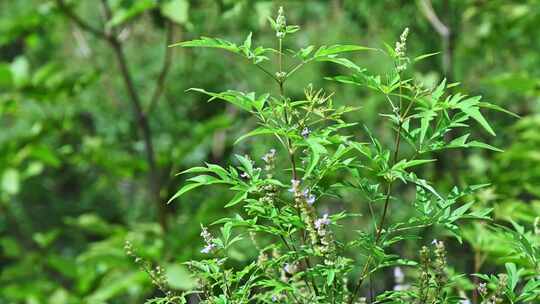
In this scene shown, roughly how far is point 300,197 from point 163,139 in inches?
132

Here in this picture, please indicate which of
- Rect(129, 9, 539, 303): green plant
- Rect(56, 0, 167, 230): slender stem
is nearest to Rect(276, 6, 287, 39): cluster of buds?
Rect(129, 9, 539, 303): green plant

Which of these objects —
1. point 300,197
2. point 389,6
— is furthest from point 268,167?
point 389,6

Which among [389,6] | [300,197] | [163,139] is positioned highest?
[300,197]

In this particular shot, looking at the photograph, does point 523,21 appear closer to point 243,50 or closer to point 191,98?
point 243,50

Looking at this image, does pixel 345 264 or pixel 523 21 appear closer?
pixel 345 264

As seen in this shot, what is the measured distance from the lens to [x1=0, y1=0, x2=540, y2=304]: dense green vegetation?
1887 millimetres

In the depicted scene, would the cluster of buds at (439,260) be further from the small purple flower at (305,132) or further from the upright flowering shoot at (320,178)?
the small purple flower at (305,132)

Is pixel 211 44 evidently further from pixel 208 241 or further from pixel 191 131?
pixel 191 131

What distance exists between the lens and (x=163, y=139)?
13.3 feet

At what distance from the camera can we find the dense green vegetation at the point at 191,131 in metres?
1.89

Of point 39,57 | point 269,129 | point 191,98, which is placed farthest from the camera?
point 39,57

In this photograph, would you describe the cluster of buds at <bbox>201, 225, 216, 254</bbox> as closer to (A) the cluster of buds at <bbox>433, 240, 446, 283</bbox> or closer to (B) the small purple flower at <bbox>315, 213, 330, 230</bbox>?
(B) the small purple flower at <bbox>315, 213, 330, 230</bbox>

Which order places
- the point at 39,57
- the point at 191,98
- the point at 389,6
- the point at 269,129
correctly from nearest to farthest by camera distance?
the point at 269,129, the point at 389,6, the point at 191,98, the point at 39,57

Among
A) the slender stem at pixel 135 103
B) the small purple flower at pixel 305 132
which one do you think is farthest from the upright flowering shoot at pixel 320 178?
the slender stem at pixel 135 103
